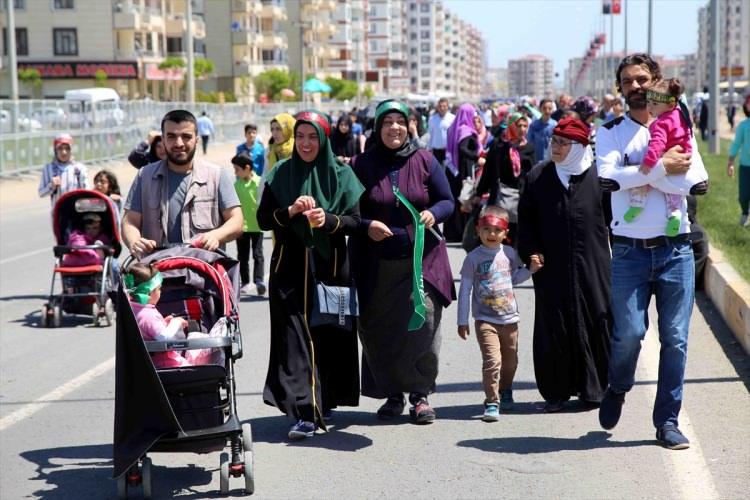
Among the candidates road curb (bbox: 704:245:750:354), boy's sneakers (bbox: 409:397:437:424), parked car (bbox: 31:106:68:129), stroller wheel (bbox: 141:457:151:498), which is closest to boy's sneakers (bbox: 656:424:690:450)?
boy's sneakers (bbox: 409:397:437:424)

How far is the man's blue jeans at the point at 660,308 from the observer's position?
6746 mm

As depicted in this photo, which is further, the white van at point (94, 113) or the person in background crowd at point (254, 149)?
the white van at point (94, 113)

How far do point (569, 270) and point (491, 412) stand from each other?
3.26 feet

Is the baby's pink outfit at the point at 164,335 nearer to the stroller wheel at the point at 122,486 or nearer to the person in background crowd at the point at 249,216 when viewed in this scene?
the stroller wheel at the point at 122,486

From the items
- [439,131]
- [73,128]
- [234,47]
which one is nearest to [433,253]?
[439,131]

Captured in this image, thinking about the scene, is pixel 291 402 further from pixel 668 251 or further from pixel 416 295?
pixel 668 251

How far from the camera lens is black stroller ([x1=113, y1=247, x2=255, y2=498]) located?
596 cm

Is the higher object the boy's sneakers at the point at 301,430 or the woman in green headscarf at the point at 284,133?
the woman in green headscarf at the point at 284,133

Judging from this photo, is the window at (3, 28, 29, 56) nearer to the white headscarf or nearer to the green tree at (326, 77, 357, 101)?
the green tree at (326, 77, 357, 101)

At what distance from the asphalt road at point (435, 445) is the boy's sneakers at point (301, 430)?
0.07m

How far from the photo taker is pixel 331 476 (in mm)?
6605

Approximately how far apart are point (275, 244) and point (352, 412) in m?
1.36

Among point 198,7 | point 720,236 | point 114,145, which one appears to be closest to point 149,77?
point 198,7

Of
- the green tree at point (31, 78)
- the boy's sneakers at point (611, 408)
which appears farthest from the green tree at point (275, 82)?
the boy's sneakers at point (611, 408)
